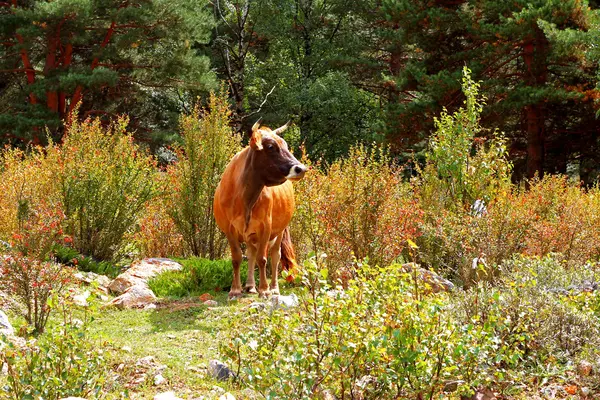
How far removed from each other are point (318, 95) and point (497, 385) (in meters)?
20.6

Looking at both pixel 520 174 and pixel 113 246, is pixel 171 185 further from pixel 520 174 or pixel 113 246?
pixel 520 174

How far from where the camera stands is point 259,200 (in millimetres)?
6910

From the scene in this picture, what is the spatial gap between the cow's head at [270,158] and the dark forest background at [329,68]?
969 centimetres

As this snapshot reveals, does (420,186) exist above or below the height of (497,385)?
above

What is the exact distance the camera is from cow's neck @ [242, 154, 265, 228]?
22.1ft

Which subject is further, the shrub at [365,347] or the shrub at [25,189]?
the shrub at [25,189]

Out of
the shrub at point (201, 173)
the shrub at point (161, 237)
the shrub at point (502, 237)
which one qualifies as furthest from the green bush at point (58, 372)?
the shrub at point (161, 237)

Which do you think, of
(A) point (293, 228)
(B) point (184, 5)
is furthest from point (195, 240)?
(B) point (184, 5)

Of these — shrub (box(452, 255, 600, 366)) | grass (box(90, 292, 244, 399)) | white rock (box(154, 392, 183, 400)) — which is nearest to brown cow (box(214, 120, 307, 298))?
grass (box(90, 292, 244, 399))

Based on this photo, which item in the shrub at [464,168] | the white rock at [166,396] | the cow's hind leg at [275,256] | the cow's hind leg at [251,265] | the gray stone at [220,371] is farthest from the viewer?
the shrub at [464,168]

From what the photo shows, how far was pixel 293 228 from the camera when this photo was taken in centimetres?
964

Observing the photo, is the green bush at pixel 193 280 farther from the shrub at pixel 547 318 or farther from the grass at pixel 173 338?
the shrub at pixel 547 318

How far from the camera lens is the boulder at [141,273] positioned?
792cm

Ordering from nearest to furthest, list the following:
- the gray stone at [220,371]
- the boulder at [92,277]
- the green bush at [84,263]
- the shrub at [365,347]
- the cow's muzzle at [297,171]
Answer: the shrub at [365,347] < the gray stone at [220,371] < the cow's muzzle at [297,171] < the boulder at [92,277] < the green bush at [84,263]
